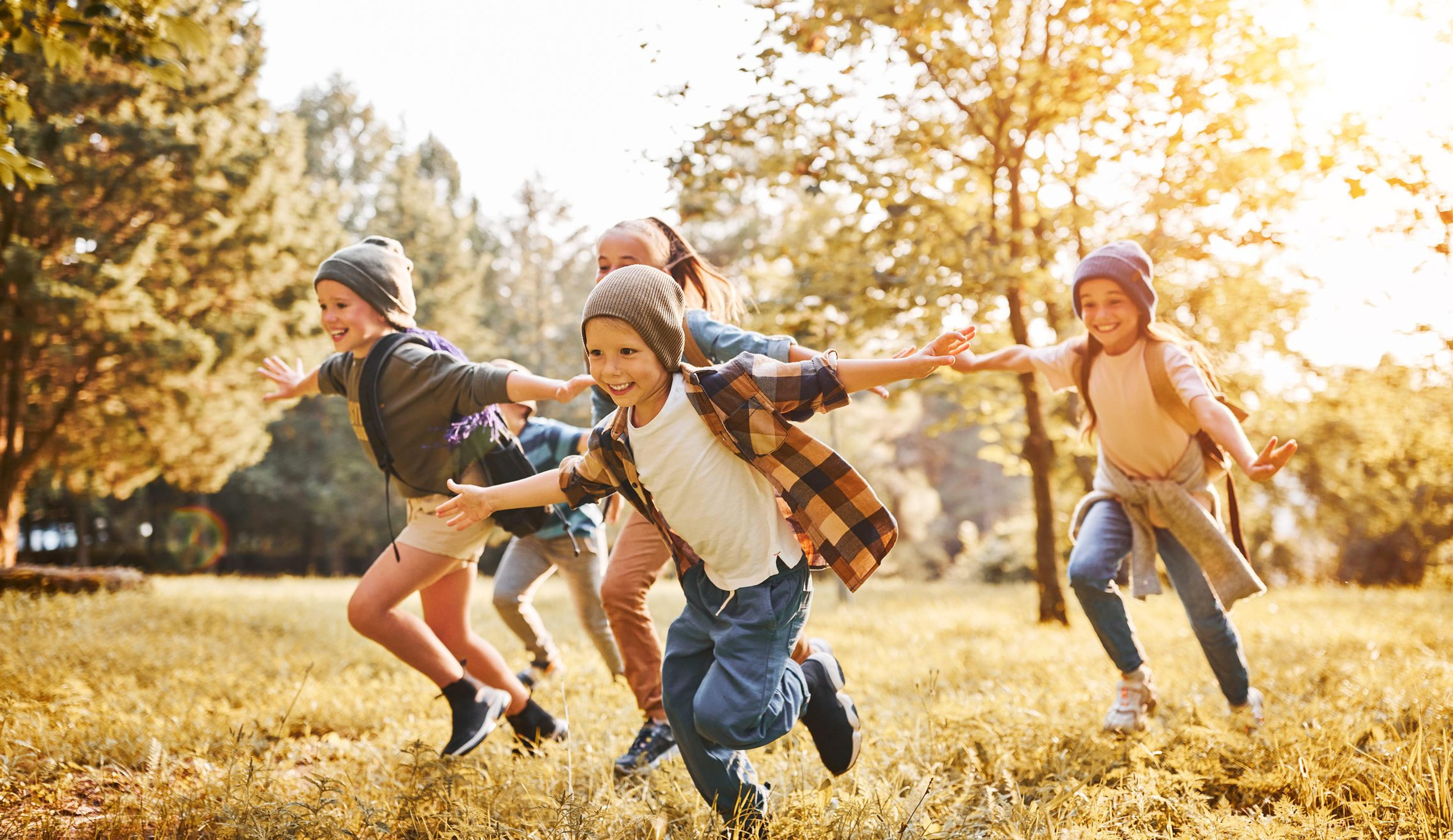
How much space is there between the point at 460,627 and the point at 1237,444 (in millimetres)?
3382

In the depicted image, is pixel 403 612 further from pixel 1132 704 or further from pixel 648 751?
pixel 1132 704

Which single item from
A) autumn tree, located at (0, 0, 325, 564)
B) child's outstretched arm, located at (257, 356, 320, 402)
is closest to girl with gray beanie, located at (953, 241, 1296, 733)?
child's outstretched arm, located at (257, 356, 320, 402)

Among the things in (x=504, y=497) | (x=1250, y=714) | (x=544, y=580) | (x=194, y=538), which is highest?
(x=504, y=497)

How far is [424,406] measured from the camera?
3848 mm

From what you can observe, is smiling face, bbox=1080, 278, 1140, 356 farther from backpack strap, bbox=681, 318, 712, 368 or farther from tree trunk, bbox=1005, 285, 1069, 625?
tree trunk, bbox=1005, 285, 1069, 625

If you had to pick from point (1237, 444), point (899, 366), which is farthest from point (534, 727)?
point (1237, 444)

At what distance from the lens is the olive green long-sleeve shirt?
377cm

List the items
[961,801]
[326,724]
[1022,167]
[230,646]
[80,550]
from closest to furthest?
[961,801], [326,724], [230,646], [1022,167], [80,550]

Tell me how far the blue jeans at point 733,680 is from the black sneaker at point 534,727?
1407mm

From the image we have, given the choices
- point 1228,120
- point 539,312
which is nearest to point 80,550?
point 539,312

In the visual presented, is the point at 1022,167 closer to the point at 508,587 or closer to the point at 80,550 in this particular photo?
the point at 508,587

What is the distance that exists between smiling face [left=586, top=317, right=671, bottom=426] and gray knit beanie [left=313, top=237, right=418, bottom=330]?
1427 millimetres

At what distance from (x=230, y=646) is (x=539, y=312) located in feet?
101

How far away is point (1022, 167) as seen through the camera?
9.25 m
